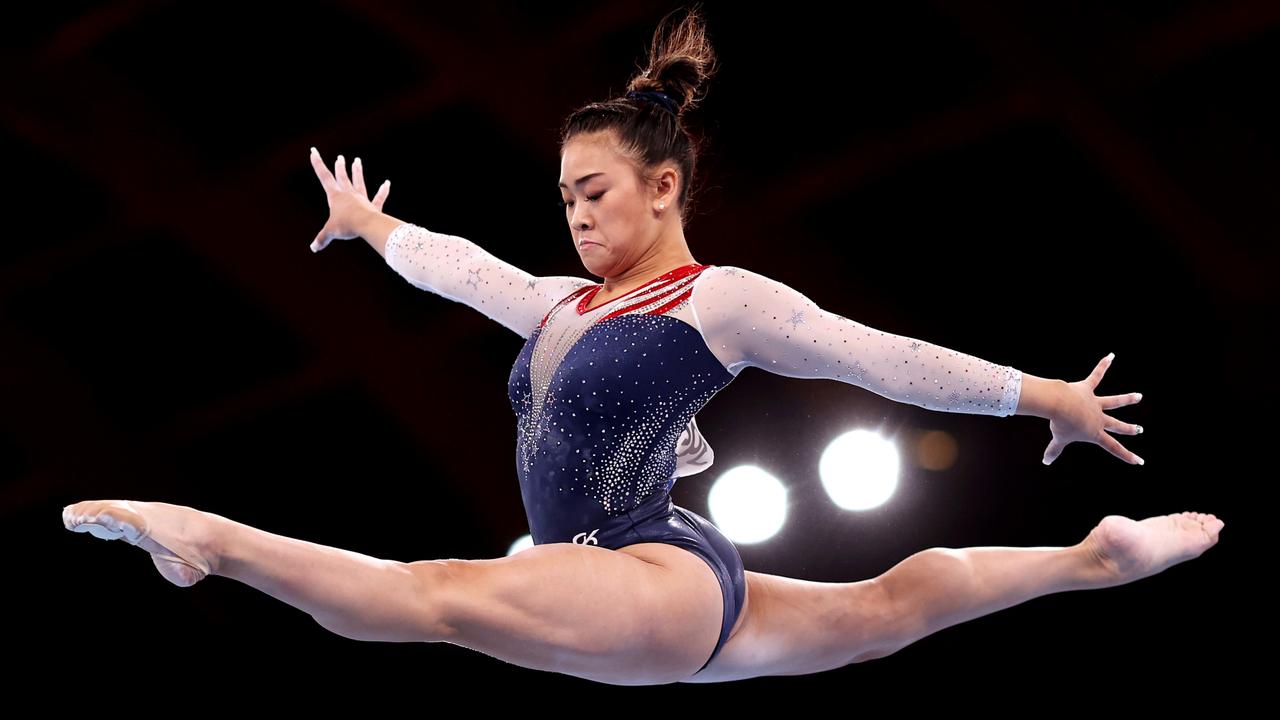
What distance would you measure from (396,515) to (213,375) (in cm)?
65

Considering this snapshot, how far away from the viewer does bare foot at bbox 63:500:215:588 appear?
5.53 ft

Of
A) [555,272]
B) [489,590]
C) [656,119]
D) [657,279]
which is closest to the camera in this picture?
[489,590]

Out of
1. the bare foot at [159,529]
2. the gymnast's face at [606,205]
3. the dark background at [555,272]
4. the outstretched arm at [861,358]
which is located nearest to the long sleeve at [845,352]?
the outstretched arm at [861,358]

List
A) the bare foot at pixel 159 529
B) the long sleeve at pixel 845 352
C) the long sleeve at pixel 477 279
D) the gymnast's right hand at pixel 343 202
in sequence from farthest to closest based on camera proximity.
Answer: the gymnast's right hand at pixel 343 202 < the long sleeve at pixel 477 279 < the long sleeve at pixel 845 352 < the bare foot at pixel 159 529

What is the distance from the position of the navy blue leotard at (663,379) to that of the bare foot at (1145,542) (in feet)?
1.42

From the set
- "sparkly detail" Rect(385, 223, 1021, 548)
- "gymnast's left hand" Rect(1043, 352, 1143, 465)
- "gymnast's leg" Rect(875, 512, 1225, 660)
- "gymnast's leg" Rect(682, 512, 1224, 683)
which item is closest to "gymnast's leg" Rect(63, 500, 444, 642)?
"sparkly detail" Rect(385, 223, 1021, 548)

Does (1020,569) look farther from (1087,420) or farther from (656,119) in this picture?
(656,119)

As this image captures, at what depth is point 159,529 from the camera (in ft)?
5.64

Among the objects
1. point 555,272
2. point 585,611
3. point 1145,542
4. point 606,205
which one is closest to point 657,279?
point 606,205

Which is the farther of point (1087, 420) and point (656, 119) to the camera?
point (656, 119)

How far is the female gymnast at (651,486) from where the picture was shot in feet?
6.52

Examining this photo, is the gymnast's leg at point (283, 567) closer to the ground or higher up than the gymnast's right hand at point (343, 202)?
closer to the ground

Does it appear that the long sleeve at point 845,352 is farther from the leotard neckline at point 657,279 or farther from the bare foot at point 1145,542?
the bare foot at point 1145,542

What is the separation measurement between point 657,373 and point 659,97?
58cm
